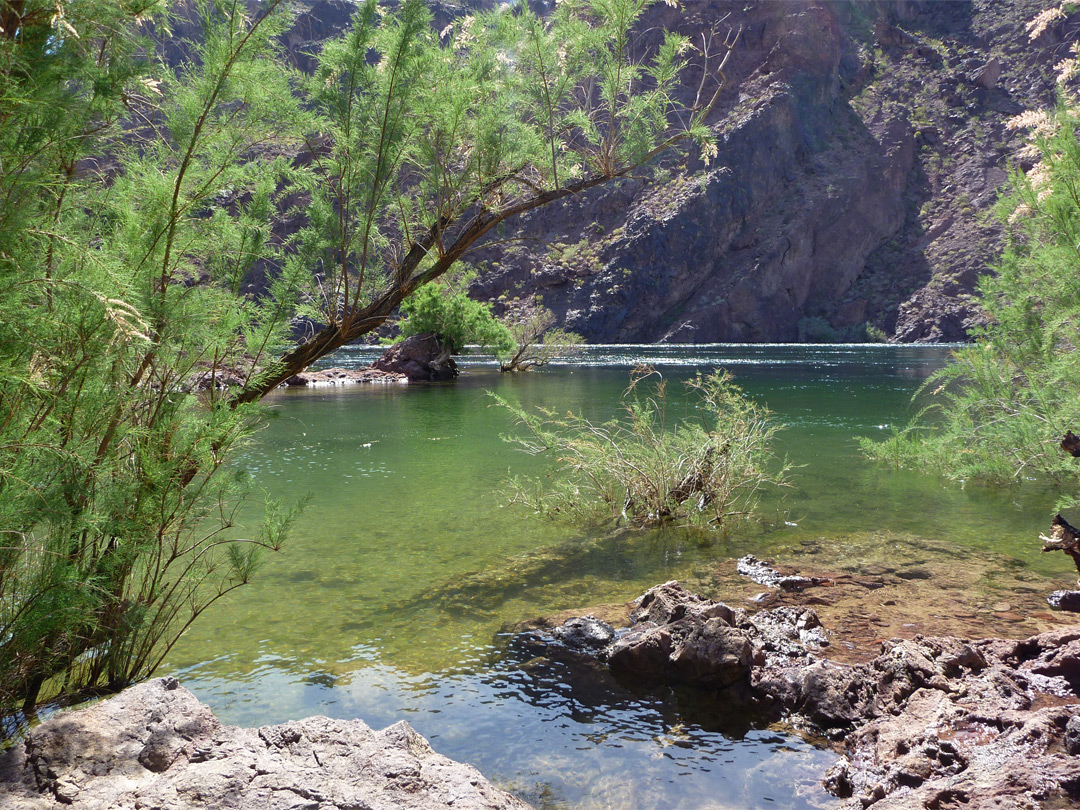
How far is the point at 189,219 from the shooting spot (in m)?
4.17

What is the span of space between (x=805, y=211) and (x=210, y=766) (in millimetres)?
112160

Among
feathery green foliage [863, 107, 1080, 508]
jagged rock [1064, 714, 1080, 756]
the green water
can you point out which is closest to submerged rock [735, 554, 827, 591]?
the green water

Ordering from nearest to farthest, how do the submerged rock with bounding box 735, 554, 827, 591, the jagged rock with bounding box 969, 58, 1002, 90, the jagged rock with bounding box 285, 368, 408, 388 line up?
the submerged rock with bounding box 735, 554, 827, 591 → the jagged rock with bounding box 285, 368, 408, 388 → the jagged rock with bounding box 969, 58, 1002, 90

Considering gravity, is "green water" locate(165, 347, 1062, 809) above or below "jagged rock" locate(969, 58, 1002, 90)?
below

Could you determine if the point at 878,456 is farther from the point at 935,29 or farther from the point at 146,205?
the point at 935,29

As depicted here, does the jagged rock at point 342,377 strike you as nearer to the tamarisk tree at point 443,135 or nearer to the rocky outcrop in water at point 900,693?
the tamarisk tree at point 443,135

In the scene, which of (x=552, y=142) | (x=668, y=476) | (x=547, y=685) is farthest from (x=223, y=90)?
(x=668, y=476)

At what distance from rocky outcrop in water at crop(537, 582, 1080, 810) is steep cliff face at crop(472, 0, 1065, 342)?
94.5m

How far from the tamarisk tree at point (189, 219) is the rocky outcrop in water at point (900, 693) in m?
3.15

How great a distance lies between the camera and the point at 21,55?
2.91 metres

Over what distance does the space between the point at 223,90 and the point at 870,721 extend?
5273 millimetres

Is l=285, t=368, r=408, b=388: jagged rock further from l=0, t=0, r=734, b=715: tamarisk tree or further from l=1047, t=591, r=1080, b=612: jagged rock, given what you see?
l=1047, t=591, r=1080, b=612: jagged rock

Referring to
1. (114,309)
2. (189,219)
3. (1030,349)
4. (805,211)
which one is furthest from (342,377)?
(805,211)

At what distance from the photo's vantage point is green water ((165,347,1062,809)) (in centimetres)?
441
